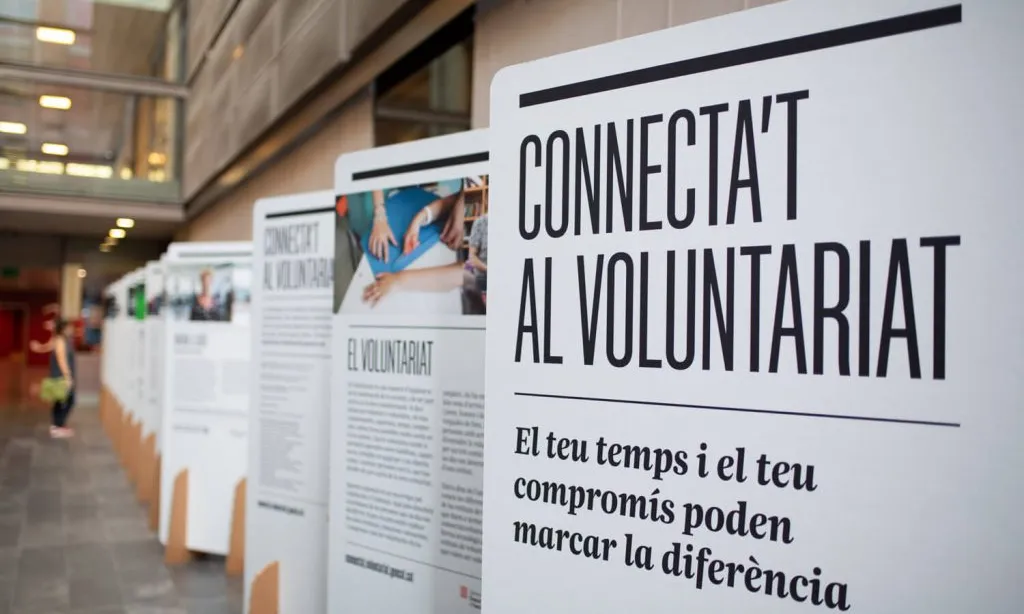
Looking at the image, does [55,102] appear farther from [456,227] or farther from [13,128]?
[456,227]

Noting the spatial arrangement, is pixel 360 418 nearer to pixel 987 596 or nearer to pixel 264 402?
pixel 264 402

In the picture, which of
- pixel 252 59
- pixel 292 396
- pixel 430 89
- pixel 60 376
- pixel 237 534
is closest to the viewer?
pixel 292 396

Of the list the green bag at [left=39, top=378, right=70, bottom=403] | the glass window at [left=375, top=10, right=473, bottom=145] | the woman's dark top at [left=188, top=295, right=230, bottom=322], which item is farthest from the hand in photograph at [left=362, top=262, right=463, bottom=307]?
the green bag at [left=39, top=378, right=70, bottom=403]

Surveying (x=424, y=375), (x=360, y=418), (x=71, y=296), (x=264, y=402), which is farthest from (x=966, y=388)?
(x=71, y=296)

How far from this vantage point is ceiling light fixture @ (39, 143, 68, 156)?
12.0 m

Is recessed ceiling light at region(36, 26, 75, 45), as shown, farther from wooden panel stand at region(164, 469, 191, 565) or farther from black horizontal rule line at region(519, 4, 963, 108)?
black horizontal rule line at region(519, 4, 963, 108)

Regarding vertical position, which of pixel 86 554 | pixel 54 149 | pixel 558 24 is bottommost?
pixel 86 554

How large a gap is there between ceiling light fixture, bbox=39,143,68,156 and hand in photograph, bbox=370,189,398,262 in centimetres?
1146

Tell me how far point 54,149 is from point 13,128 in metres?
0.56

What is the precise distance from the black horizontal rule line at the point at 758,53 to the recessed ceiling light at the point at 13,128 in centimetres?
1242

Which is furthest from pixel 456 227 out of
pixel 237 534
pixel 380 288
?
pixel 237 534

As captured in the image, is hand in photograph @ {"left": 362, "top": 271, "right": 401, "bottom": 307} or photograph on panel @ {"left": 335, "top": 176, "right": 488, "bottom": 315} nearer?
photograph on panel @ {"left": 335, "top": 176, "right": 488, "bottom": 315}

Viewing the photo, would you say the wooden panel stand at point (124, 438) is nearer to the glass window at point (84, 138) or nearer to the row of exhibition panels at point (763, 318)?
the glass window at point (84, 138)

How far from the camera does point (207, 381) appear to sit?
5258 millimetres
